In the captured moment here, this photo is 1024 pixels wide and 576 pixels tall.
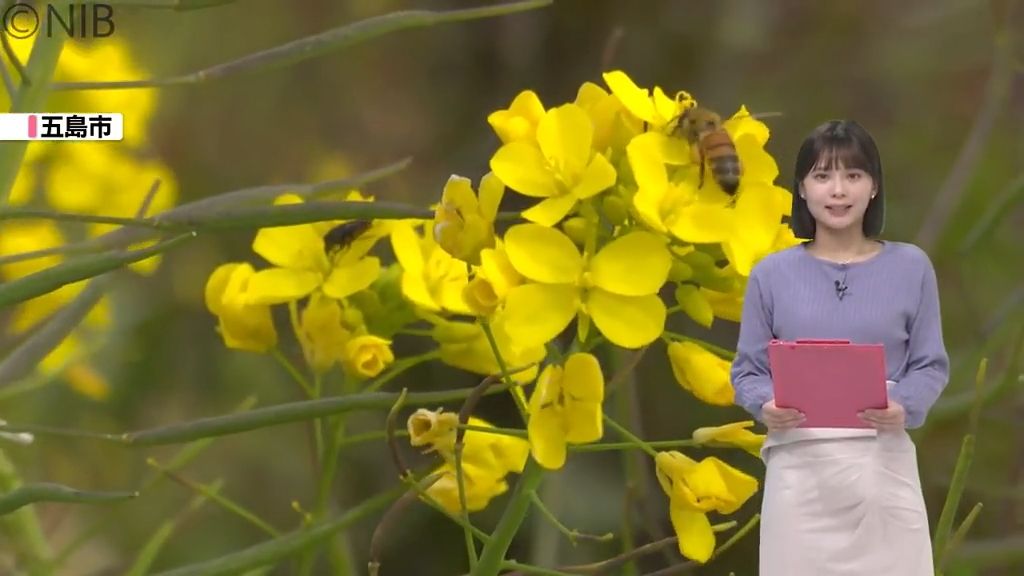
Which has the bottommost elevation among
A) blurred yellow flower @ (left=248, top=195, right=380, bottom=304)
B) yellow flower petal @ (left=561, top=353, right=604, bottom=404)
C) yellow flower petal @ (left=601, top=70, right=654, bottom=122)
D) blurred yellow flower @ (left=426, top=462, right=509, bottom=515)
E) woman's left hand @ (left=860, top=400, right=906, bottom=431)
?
blurred yellow flower @ (left=426, top=462, right=509, bottom=515)

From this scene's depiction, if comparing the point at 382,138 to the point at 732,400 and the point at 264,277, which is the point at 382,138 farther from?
the point at 732,400

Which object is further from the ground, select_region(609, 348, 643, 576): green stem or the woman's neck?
the woman's neck

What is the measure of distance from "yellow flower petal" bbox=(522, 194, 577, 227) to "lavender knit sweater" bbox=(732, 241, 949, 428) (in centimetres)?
7

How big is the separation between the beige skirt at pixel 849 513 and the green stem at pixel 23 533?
0.35 meters

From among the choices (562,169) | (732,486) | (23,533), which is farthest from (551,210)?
(23,533)

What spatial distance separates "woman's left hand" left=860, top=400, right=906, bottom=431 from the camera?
0.38 metres

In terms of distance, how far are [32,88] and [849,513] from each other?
35 centimetres

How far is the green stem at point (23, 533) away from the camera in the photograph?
55 centimetres

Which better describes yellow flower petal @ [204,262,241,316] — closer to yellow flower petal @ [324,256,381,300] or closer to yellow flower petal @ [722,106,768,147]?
yellow flower petal @ [324,256,381,300]

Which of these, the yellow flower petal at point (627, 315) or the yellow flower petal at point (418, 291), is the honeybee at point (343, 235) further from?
the yellow flower petal at point (627, 315)

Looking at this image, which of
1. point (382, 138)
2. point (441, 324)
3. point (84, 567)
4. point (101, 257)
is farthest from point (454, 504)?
point (382, 138)

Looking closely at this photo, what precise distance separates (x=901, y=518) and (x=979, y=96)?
0.68 m

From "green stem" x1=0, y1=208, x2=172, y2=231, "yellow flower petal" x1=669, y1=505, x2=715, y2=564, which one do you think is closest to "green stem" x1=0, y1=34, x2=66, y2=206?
"green stem" x1=0, y1=208, x2=172, y2=231

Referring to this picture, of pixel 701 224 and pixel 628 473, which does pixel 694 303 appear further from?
pixel 628 473
